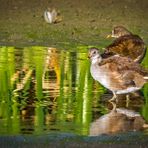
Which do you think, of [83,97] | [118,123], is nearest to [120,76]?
[83,97]

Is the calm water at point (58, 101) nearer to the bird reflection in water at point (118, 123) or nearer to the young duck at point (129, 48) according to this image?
the bird reflection in water at point (118, 123)

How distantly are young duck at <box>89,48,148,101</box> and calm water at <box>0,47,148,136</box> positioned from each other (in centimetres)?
18

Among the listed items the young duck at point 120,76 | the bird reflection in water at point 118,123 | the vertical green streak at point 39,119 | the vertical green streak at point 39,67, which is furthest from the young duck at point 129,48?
the vertical green streak at point 39,119

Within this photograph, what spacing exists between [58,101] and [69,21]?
821 cm

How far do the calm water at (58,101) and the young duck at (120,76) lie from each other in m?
0.18

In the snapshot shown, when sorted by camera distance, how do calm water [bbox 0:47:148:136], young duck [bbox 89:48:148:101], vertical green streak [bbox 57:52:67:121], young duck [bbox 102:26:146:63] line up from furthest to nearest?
young duck [bbox 102:26:146:63] → young duck [bbox 89:48:148:101] → vertical green streak [bbox 57:52:67:121] → calm water [bbox 0:47:148:136]

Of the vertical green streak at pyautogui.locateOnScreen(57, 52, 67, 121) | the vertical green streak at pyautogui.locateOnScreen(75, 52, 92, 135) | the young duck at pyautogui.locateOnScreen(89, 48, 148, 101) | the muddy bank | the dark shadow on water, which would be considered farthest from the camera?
the muddy bank

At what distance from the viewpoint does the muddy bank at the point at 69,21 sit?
17.0 metres

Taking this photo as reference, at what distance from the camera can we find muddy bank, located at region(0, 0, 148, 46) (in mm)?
17000

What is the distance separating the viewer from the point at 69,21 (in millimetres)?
19031

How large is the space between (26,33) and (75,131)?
829 centimetres

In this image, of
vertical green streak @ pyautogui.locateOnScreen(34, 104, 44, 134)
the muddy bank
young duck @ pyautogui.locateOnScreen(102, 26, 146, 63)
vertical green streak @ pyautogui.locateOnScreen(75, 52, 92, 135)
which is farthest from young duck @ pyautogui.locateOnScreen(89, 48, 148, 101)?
the muddy bank

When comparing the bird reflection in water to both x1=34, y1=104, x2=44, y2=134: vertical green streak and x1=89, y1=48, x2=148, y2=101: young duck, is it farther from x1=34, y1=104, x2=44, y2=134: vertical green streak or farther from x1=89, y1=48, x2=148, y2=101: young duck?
x1=89, y1=48, x2=148, y2=101: young duck

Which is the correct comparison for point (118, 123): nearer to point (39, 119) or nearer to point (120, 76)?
point (39, 119)
